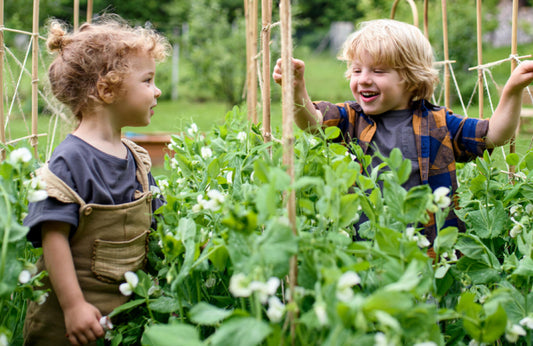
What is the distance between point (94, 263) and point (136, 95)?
0.45 metres

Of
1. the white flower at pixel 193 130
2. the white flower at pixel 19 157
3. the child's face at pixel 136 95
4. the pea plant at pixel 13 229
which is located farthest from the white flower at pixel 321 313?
the white flower at pixel 193 130

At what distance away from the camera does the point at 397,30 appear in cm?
164

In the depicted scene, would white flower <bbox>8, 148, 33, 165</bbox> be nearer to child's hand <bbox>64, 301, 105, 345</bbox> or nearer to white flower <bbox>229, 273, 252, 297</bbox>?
child's hand <bbox>64, 301, 105, 345</bbox>

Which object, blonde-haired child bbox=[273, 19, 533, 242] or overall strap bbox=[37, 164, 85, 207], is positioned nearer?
overall strap bbox=[37, 164, 85, 207]

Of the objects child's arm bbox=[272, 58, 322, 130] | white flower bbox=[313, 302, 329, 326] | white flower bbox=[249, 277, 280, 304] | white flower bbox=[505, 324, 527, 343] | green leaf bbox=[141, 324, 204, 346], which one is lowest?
white flower bbox=[505, 324, 527, 343]

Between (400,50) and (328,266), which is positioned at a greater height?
(400,50)

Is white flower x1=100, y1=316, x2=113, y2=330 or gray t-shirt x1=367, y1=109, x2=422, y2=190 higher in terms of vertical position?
gray t-shirt x1=367, y1=109, x2=422, y2=190

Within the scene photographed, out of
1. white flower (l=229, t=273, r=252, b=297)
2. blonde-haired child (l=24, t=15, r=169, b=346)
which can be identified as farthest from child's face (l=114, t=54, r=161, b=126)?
white flower (l=229, t=273, r=252, b=297)

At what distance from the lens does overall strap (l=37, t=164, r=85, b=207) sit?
1117 mm

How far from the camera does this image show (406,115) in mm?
1658

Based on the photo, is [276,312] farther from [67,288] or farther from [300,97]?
[300,97]

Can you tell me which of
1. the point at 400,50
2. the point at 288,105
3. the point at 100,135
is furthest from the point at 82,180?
the point at 400,50

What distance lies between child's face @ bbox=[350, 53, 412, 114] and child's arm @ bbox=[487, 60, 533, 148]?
299 millimetres

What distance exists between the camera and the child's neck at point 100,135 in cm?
131
